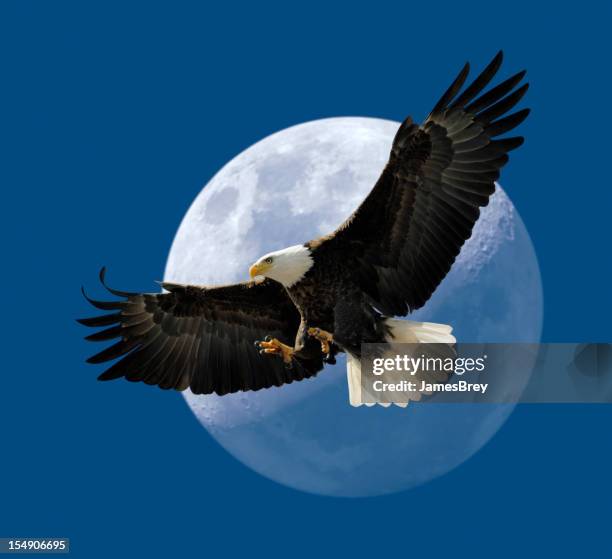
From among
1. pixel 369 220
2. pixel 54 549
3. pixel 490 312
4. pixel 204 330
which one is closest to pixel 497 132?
pixel 369 220

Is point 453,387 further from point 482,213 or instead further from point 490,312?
point 482,213

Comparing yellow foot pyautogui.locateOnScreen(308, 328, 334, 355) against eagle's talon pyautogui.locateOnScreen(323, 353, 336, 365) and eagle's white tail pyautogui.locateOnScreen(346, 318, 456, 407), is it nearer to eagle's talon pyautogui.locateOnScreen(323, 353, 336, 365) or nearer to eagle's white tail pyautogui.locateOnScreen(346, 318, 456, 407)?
eagle's talon pyautogui.locateOnScreen(323, 353, 336, 365)

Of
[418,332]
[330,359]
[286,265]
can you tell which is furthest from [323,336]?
[418,332]

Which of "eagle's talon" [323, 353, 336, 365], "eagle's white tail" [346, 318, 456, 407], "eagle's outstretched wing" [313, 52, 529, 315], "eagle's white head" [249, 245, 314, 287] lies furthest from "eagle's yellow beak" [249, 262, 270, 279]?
"eagle's white tail" [346, 318, 456, 407]

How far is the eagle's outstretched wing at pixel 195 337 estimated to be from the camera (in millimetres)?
15555

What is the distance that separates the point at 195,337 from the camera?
15.7 metres

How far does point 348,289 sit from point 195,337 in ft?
5.50

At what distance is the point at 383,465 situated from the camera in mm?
15906

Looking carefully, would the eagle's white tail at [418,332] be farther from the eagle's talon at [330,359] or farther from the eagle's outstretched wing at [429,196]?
the eagle's talon at [330,359]

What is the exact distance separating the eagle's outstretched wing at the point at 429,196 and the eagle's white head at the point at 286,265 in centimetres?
15

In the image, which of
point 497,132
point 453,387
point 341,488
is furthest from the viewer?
point 341,488

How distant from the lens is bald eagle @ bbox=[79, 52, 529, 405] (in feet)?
46.7

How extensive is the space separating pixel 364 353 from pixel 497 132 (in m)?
2.03

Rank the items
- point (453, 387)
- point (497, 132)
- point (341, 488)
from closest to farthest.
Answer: point (497, 132), point (453, 387), point (341, 488)
